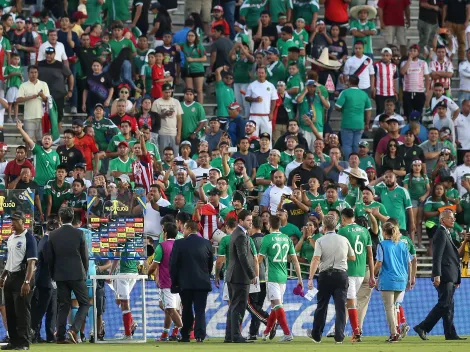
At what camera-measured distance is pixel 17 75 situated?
29094mm

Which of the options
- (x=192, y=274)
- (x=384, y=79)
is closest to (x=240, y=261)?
(x=192, y=274)

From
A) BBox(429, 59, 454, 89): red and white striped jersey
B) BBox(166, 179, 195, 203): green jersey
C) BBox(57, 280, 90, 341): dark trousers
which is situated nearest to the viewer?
BBox(57, 280, 90, 341): dark trousers

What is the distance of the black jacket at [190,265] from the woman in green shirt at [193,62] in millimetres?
10390

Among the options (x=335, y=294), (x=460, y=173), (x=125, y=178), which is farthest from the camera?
(x=460, y=173)

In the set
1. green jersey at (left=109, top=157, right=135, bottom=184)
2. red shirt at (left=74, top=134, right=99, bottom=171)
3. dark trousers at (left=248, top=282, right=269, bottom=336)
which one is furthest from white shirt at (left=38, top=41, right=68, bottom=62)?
dark trousers at (left=248, top=282, right=269, bottom=336)

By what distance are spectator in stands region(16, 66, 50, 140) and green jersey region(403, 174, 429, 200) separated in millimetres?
7669

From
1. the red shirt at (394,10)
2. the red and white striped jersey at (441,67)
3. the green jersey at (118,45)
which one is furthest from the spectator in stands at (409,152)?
the green jersey at (118,45)

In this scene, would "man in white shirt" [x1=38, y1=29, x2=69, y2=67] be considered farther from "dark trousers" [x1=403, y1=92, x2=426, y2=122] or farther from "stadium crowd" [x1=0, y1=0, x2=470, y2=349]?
"dark trousers" [x1=403, y1=92, x2=426, y2=122]

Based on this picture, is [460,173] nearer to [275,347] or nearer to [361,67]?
[361,67]

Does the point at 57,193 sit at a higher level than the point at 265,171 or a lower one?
lower

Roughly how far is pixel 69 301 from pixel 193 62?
11.6 metres

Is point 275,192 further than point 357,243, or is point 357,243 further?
point 275,192

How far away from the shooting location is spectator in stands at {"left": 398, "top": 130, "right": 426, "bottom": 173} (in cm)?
2850

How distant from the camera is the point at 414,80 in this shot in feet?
104
